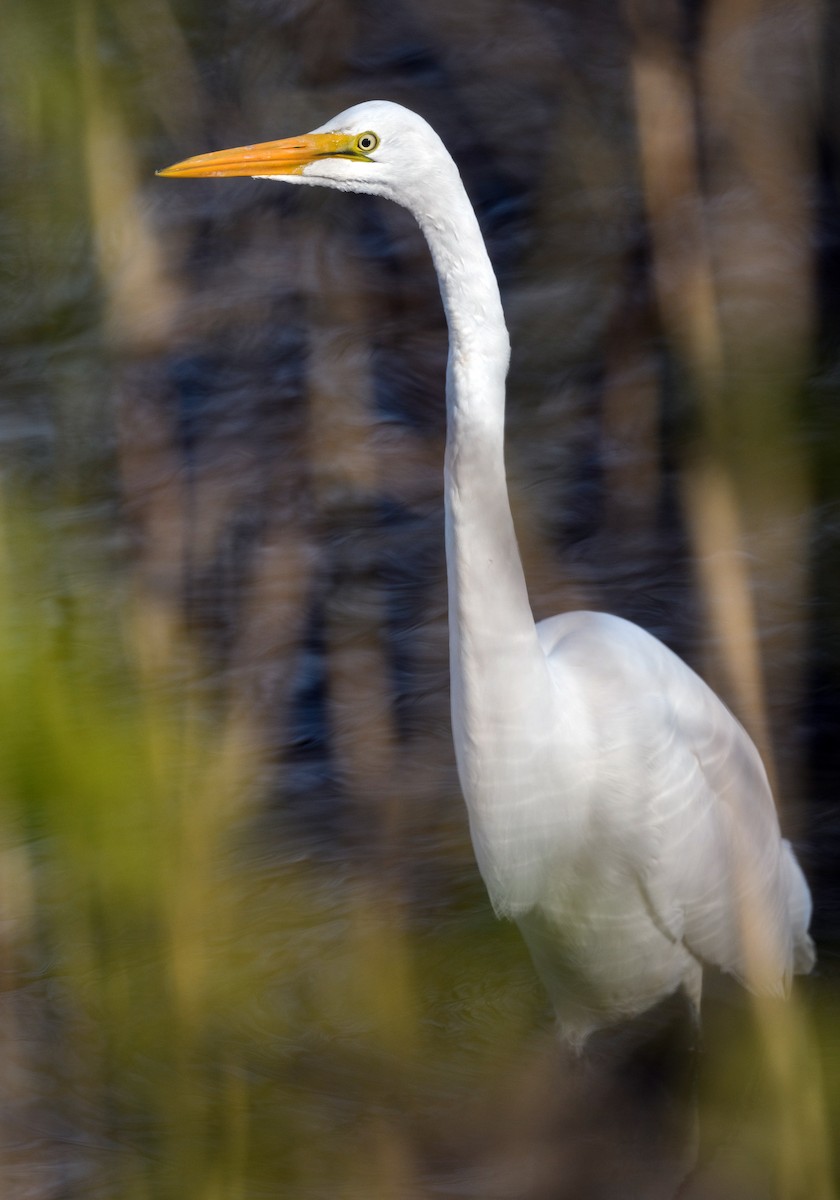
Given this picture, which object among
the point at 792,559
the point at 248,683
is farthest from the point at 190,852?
the point at 792,559

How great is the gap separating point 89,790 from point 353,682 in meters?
1.54

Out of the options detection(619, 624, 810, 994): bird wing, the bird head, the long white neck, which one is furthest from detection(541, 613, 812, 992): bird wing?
the bird head

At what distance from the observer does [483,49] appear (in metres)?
3.24

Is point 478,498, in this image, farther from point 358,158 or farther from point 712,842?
point 712,842

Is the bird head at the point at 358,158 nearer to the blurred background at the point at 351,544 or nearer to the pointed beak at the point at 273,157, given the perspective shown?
the pointed beak at the point at 273,157

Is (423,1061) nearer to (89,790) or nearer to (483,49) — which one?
(89,790)

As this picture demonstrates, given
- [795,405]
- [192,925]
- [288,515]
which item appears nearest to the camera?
[795,405]

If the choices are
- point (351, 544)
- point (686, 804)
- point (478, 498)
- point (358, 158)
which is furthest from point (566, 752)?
point (351, 544)

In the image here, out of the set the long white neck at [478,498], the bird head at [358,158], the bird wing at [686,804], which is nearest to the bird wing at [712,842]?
the bird wing at [686,804]

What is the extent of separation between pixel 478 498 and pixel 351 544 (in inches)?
62.8

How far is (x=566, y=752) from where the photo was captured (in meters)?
1.43

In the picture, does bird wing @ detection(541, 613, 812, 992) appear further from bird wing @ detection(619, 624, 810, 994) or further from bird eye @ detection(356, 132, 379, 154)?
bird eye @ detection(356, 132, 379, 154)

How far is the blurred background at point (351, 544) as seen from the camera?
117cm

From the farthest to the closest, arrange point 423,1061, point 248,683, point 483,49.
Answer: point 483,49
point 248,683
point 423,1061
